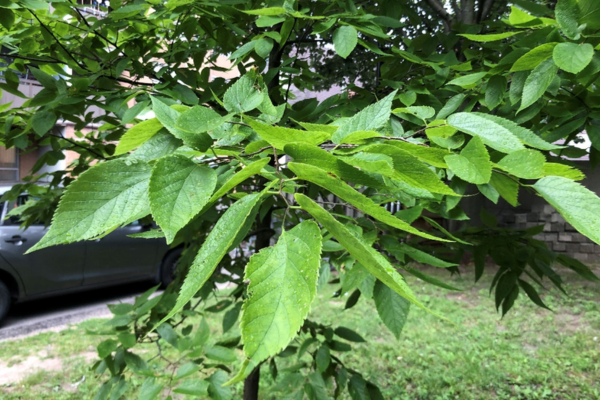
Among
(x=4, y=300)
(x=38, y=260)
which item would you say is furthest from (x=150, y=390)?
(x=4, y=300)

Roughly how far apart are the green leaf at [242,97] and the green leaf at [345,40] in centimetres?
42

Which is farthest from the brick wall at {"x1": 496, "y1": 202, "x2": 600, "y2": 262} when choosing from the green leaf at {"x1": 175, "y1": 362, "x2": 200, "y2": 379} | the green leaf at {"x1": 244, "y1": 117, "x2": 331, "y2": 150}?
the green leaf at {"x1": 244, "y1": 117, "x2": 331, "y2": 150}

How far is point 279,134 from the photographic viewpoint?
0.47 m

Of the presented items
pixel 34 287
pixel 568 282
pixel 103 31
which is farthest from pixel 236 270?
pixel 568 282

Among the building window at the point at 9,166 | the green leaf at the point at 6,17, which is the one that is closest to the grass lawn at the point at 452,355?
the green leaf at the point at 6,17

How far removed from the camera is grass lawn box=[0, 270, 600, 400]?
304 cm

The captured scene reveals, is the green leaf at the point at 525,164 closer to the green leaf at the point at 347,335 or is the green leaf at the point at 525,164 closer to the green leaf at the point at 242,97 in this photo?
the green leaf at the point at 242,97

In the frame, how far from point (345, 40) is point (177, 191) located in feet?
2.51

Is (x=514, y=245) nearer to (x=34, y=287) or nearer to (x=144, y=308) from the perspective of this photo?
(x=144, y=308)

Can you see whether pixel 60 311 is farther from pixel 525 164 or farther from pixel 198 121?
pixel 525 164

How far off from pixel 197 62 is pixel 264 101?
0.91m

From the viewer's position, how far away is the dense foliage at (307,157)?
1.37 feet

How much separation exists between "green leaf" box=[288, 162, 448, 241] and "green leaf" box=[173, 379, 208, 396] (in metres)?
1.23

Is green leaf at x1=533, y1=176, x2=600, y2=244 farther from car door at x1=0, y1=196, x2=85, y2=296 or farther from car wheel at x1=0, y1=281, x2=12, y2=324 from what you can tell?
car wheel at x1=0, y1=281, x2=12, y2=324
